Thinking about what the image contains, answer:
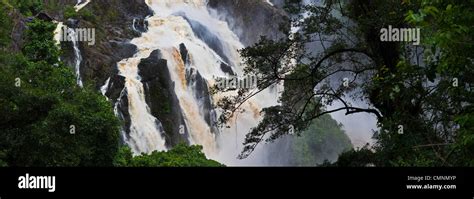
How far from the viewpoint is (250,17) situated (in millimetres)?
50750

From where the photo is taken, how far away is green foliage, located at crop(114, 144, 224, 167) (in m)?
24.3

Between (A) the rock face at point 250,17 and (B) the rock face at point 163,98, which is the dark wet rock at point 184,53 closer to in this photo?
(B) the rock face at point 163,98

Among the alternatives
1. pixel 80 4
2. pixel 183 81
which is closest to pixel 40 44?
pixel 183 81

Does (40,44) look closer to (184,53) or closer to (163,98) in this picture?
(163,98)

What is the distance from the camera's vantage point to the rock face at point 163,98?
34938 millimetres

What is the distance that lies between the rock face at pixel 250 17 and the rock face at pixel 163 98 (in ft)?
46.3

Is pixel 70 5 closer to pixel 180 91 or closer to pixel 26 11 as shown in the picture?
pixel 26 11

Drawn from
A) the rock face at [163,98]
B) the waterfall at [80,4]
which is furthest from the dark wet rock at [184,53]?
the waterfall at [80,4]

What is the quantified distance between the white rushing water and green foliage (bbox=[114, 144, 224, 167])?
6081 millimetres

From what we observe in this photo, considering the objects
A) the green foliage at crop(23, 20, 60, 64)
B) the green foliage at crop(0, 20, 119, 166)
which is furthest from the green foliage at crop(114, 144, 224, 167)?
the green foliage at crop(23, 20, 60, 64)

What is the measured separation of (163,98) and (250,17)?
16976 mm

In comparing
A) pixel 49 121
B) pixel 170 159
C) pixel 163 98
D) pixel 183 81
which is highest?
pixel 183 81

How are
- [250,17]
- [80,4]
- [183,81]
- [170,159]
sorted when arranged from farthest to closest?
[250,17], [80,4], [183,81], [170,159]

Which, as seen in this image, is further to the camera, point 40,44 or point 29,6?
point 29,6
